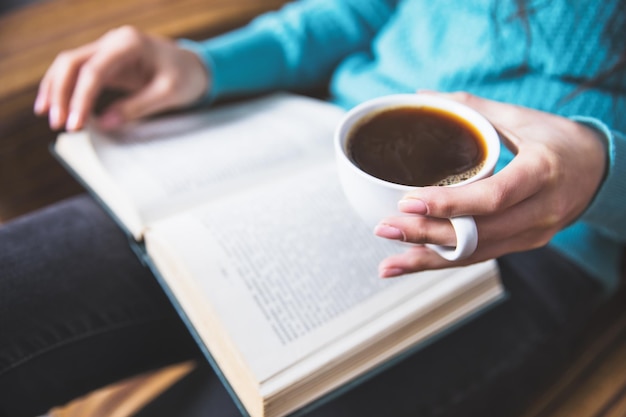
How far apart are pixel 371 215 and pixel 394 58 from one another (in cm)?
40

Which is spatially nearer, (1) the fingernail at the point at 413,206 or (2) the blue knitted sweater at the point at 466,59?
(1) the fingernail at the point at 413,206

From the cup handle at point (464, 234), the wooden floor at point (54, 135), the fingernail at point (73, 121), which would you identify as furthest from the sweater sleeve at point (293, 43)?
the cup handle at point (464, 234)

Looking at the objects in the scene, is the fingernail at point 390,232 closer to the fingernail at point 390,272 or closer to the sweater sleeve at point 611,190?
the fingernail at point 390,272

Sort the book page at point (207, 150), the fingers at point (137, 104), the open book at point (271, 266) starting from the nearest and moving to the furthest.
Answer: the open book at point (271, 266), the book page at point (207, 150), the fingers at point (137, 104)

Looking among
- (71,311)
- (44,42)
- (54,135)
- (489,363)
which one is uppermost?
(44,42)

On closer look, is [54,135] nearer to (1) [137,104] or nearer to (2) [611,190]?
(1) [137,104]

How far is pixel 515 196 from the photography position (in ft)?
1.43

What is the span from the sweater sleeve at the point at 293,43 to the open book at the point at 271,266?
0.18m

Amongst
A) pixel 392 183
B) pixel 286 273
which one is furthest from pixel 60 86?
pixel 392 183

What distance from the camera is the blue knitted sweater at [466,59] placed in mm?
606

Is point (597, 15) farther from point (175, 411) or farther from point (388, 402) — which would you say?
point (175, 411)

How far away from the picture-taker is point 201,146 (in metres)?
0.74

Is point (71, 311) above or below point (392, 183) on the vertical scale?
below

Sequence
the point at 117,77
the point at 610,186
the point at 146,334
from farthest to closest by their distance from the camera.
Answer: the point at 117,77 → the point at 146,334 → the point at 610,186
